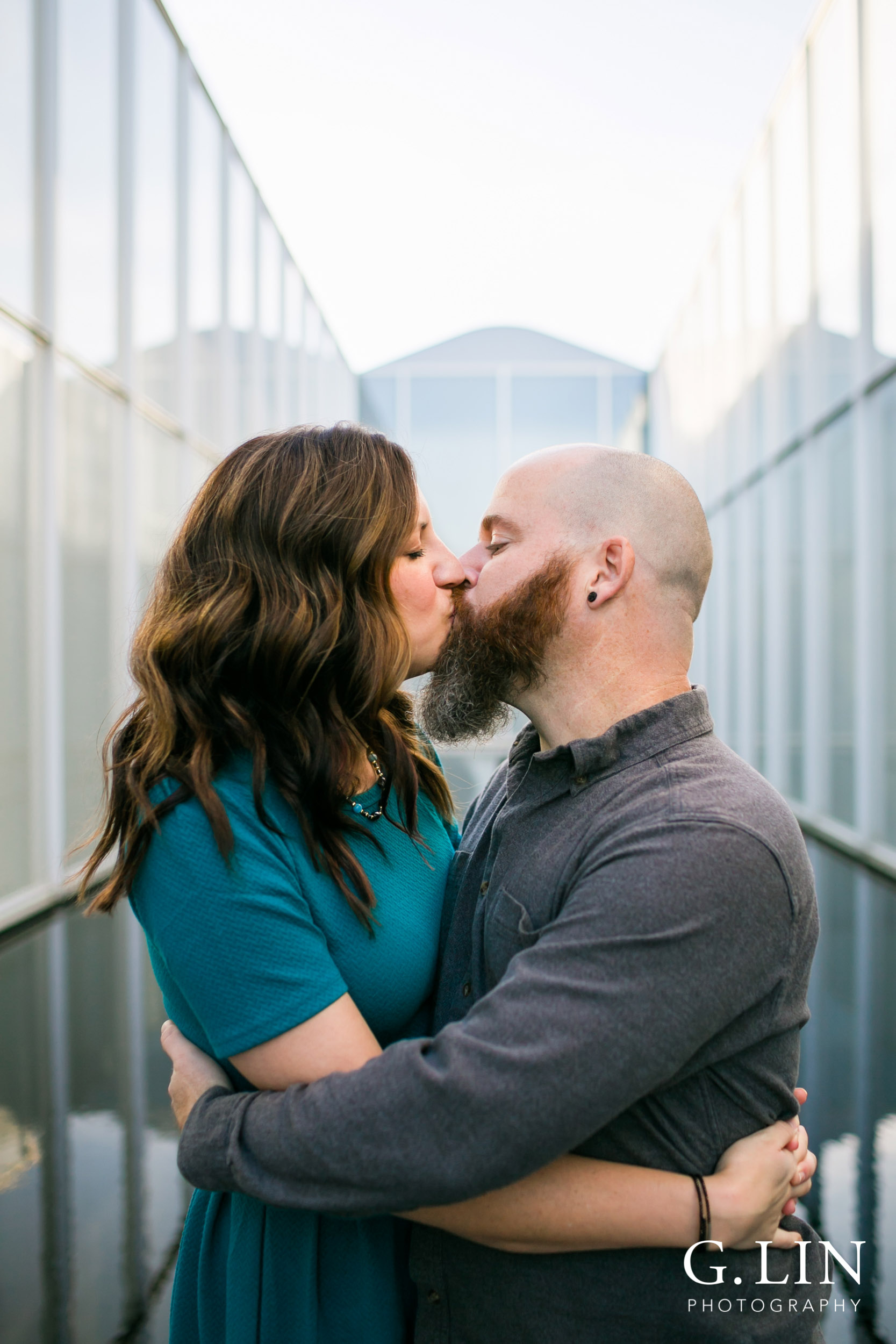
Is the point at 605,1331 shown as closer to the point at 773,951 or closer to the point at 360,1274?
the point at 360,1274

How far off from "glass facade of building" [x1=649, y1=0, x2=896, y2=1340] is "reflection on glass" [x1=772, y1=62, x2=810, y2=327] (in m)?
0.03

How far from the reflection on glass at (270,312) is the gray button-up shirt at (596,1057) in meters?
12.3

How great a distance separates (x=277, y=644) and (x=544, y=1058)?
68 cm

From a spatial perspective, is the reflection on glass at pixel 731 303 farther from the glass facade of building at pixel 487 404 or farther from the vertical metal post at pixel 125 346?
the vertical metal post at pixel 125 346

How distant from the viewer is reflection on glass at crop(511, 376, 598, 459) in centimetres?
2014

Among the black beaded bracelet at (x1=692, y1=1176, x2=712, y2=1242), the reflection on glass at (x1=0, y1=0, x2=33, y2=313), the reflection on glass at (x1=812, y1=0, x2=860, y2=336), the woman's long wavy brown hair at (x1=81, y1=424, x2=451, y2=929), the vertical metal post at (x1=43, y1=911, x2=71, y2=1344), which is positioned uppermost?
the reflection on glass at (x1=812, y1=0, x2=860, y2=336)

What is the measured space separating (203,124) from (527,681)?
1074cm

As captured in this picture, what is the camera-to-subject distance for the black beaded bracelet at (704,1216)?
1.25 m

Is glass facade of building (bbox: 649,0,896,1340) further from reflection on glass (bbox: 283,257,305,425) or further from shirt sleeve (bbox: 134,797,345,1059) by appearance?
reflection on glass (bbox: 283,257,305,425)

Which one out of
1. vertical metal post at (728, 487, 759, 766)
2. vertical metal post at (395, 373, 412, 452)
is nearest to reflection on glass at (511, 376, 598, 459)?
vertical metal post at (395, 373, 412, 452)

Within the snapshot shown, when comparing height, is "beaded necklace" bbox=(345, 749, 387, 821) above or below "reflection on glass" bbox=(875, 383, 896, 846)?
below

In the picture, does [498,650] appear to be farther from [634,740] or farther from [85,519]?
[85,519]

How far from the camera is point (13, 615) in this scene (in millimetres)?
6062

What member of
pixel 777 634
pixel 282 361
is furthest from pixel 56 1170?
pixel 282 361
